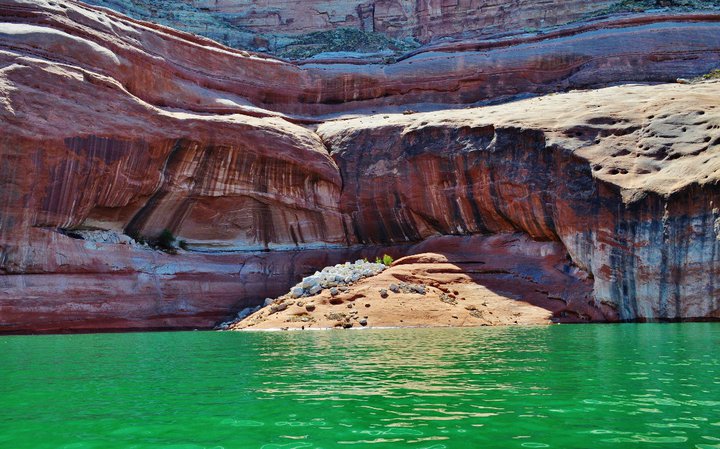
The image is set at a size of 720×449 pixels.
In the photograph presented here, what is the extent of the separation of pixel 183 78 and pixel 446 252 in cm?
1757

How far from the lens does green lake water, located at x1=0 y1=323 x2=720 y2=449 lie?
24.1 ft

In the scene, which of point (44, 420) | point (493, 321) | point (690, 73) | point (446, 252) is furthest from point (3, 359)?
point (690, 73)

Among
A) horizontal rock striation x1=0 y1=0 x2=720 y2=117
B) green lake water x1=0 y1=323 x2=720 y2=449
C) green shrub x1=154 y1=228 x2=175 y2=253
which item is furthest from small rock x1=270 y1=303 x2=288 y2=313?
horizontal rock striation x1=0 y1=0 x2=720 y2=117

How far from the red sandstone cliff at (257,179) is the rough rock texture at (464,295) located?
2.96 feet

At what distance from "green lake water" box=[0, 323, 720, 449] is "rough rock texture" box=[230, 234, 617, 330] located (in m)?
9.92

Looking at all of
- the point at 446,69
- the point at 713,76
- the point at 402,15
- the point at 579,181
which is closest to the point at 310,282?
the point at 579,181

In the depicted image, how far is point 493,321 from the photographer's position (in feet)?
90.0

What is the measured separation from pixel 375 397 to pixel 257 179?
2731 centimetres

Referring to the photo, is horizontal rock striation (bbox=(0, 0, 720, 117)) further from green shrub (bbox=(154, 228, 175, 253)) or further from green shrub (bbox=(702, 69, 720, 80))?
green shrub (bbox=(154, 228, 175, 253))

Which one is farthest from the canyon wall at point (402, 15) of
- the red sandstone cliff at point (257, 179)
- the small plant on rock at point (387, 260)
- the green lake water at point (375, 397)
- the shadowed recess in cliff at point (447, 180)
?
the green lake water at point (375, 397)

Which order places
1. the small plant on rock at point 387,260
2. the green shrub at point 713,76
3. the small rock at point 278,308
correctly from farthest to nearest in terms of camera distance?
the green shrub at point 713,76, the small plant on rock at point 387,260, the small rock at point 278,308

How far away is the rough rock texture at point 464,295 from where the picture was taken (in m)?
27.4

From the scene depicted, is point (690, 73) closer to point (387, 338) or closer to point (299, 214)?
point (299, 214)

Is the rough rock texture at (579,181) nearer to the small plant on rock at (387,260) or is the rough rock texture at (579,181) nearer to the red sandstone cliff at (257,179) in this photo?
the red sandstone cliff at (257,179)
